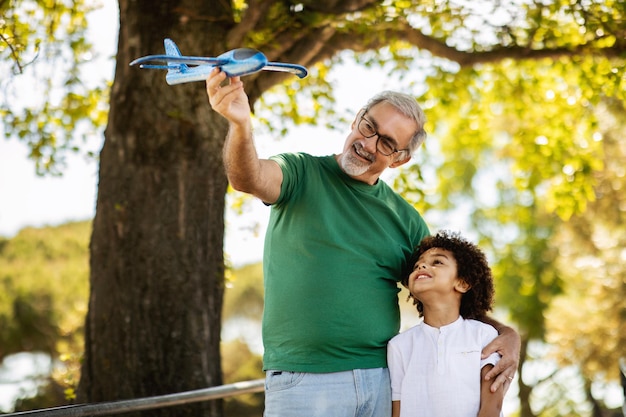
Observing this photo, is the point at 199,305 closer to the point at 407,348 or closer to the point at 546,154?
the point at 407,348

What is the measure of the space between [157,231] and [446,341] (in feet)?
6.51

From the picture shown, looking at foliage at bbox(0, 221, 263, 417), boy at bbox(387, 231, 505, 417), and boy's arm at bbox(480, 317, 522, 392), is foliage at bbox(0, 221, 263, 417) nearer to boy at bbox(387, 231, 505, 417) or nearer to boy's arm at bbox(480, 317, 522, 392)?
boy at bbox(387, 231, 505, 417)

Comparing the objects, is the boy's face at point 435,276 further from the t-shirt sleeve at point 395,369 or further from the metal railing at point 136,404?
the metal railing at point 136,404

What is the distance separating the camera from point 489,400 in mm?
2742

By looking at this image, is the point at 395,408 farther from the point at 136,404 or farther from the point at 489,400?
the point at 136,404

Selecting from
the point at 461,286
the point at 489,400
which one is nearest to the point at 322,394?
the point at 489,400

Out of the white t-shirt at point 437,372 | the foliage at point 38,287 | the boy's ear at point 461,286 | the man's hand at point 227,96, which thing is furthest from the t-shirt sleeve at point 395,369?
the foliage at point 38,287

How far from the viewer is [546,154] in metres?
7.02

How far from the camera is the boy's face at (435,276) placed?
2900mm

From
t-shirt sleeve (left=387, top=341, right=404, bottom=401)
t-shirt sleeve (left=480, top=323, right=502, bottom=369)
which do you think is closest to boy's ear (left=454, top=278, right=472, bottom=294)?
t-shirt sleeve (left=480, top=323, right=502, bottom=369)

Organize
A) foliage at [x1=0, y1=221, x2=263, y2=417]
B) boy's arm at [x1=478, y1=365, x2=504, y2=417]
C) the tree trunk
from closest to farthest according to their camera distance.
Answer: boy's arm at [x1=478, y1=365, x2=504, y2=417], the tree trunk, foliage at [x1=0, y1=221, x2=263, y2=417]

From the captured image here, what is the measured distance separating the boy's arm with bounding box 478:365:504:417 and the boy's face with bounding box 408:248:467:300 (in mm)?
357

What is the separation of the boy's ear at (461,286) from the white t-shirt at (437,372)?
19cm

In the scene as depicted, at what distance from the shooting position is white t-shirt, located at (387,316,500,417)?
275cm
